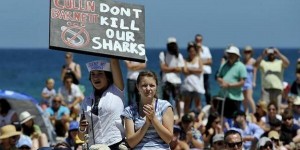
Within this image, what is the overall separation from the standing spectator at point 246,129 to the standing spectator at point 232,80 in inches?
60.0

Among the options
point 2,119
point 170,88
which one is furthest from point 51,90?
point 2,119

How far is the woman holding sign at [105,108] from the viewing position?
34.7 ft

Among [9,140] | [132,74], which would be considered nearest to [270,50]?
[132,74]

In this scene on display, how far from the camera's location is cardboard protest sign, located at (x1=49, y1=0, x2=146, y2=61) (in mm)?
10539

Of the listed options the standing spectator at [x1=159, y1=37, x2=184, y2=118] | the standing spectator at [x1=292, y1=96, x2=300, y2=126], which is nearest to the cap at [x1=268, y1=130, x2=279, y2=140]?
the standing spectator at [x1=292, y1=96, x2=300, y2=126]

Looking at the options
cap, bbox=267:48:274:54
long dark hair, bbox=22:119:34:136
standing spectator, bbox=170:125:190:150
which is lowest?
standing spectator, bbox=170:125:190:150

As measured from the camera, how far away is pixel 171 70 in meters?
19.4

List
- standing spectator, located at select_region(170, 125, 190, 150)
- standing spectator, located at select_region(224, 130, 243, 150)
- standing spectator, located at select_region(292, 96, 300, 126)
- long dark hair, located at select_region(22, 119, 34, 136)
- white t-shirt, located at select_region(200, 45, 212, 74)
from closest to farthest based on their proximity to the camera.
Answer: standing spectator, located at select_region(224, 130, 243, 150) → standing spectator, located at select_region(170, 125, 190, 150) → long dark hair, located at select_region(22, 119, 34, 136) → standing spectator, located at select_region(292, 96, 300, 126) → white t-shirt, located at select_region(200, 45, 212, 74)

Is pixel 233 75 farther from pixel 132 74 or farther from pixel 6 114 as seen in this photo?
pixel 6 114

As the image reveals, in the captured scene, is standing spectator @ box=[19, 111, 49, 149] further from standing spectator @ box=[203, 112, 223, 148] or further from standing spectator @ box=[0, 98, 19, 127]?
standing spectator @ box=[203, 112, 223, 148]

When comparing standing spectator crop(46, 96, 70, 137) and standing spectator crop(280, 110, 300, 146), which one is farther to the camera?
standing spectator crop(46, 96, 70, 137)

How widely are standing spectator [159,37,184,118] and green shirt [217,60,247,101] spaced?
137 centimetres

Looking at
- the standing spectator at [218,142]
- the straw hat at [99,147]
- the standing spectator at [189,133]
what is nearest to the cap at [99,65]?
the straw hat at [99,147]

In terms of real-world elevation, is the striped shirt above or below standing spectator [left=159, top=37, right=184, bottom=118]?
below
